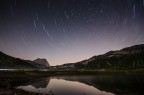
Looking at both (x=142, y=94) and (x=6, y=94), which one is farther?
(x=142, y=94)

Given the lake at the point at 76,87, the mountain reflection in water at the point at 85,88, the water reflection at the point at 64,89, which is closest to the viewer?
the water reflection at the point at 64,89

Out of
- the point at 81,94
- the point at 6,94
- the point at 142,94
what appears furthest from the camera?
the point at 81,94

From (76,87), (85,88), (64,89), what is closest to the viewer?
(64,89)

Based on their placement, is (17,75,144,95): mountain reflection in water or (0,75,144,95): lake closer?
(0,75,144,95): lake

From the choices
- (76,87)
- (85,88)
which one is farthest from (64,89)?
(85,88)

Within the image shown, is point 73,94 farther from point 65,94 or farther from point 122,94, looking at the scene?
point 122,94

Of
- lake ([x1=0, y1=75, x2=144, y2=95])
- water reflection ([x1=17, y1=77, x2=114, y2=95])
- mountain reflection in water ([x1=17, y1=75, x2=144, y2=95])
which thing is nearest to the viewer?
water reflection ([x1=17, y1=77, x2=114, y2=95])

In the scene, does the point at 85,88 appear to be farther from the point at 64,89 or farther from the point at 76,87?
the point at 64,89

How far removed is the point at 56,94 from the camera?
5212 cm

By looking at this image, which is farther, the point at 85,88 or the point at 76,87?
the point at 76,87

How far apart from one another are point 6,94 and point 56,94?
14.7 meters

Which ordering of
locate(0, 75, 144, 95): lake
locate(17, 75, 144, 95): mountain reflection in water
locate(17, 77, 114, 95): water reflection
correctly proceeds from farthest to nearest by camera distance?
locate(17, 75, 144, 95): mountain reflection in water
locate(0, 75, 144, 95): lake
locate(17, 77, 114, 95): water reflection

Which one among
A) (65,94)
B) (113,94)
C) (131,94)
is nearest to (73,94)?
(65,94)

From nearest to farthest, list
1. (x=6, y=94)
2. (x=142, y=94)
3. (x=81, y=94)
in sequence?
1. (x=6, y=94)
2. (x=142, y=94)
3. (x=81, y=94)
